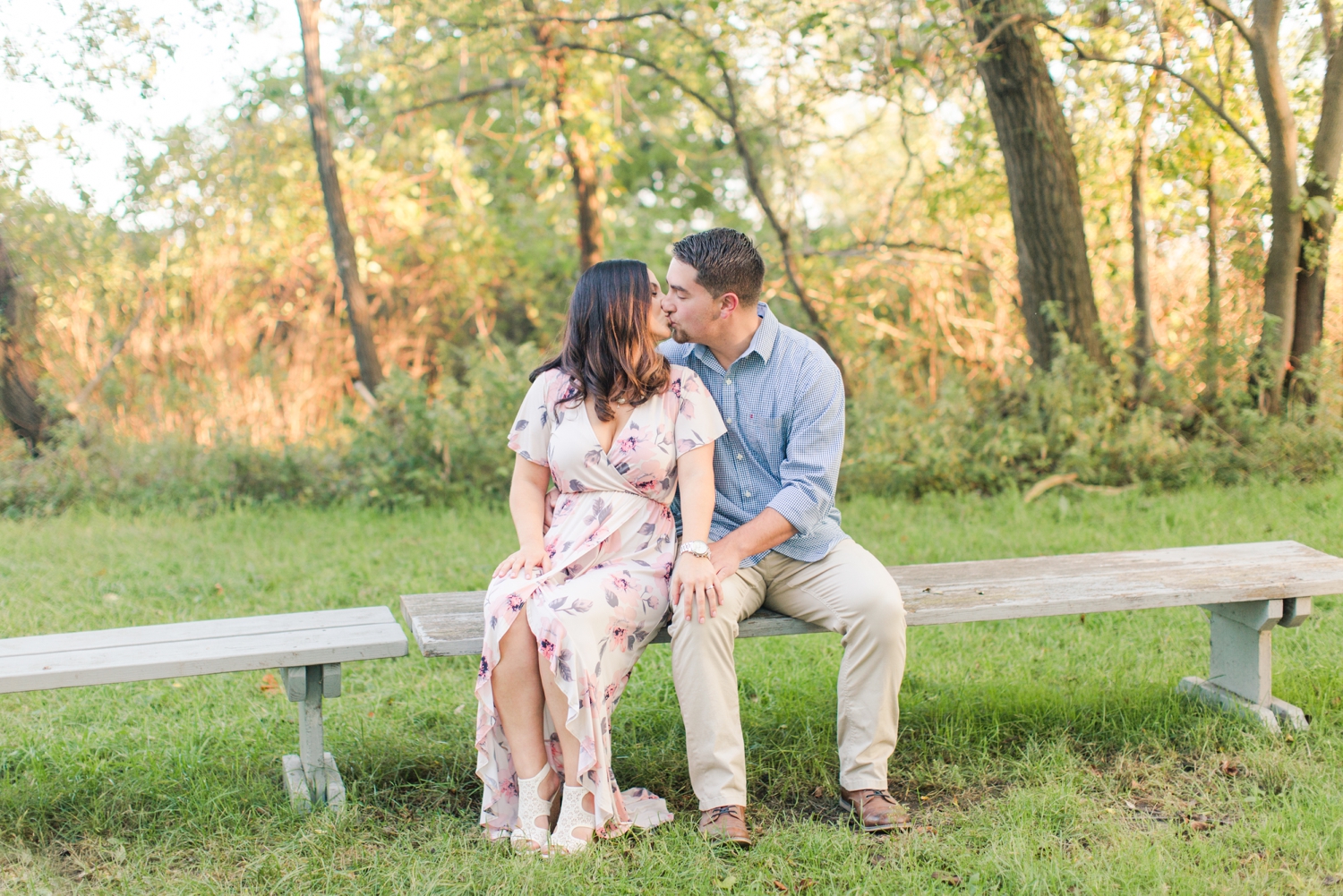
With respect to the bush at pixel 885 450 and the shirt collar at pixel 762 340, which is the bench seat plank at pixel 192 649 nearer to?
the shirt collar at pixel 762 340

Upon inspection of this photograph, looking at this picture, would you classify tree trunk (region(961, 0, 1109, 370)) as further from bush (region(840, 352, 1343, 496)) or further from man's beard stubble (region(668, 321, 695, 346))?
man's beard stubble (region(668, 321, 695, 346))

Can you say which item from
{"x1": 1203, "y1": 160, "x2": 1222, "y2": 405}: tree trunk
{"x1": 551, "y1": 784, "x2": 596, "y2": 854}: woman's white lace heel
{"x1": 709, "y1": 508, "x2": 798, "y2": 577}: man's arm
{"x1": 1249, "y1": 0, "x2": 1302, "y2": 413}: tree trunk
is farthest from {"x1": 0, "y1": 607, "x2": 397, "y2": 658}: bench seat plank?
Result: {"x1": 1249, "y1": 0, "x2": 1302, "y2": 413}: tree trunk

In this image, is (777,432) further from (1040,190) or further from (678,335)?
(1040,190)

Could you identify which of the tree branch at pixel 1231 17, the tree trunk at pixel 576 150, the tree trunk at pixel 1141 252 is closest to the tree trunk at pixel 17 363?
the tree trunk at pixel 576 150

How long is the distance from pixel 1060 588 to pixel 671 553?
120cm

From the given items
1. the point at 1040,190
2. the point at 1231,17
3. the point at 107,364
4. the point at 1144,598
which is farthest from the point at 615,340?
the point at 107,364

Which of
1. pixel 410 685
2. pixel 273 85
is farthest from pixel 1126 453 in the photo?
pixel 273 85

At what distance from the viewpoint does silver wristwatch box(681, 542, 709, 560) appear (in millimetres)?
2932

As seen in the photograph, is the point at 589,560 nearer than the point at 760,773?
Yes

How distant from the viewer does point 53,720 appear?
357cm

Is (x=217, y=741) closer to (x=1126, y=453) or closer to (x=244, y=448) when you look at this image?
(x=244, y=448)

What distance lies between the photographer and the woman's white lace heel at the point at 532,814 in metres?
2.74

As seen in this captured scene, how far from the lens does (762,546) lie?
3035 mm

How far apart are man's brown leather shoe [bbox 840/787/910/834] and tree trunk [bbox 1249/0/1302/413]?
5360 millimetres
